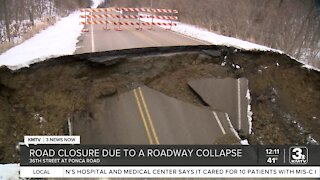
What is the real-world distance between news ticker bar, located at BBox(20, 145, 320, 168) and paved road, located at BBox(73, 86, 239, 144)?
141 cm

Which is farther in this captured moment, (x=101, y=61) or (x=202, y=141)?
(x=101, y=61)

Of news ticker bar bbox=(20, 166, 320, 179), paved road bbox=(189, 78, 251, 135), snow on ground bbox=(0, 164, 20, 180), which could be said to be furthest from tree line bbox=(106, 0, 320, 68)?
snow on ground bbox=(0, 164, 20, 180)

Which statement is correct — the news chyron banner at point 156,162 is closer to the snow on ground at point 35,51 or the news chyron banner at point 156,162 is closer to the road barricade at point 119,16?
the snow on ground at point 35,51

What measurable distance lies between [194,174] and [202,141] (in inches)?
103

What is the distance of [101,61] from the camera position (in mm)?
10867

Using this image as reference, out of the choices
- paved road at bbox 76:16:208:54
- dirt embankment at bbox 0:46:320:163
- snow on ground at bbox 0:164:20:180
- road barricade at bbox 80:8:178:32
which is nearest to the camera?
snow on ground at bbox 0:164:20:180

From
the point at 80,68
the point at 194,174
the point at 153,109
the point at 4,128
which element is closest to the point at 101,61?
the point at 80,68

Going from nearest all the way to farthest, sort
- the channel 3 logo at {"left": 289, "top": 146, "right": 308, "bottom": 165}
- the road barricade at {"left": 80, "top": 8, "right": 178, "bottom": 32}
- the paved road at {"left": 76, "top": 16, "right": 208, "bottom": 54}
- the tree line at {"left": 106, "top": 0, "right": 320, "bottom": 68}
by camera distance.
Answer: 1. the channel 3 logo at {"left": 289, "top": 146, "right": 308, "bottom": 165}
2. the paved road at {"left": 76, "top": 16, "right": 208, "bottom": 54}
3. the road barricade at {"left": 80, "top": 8, "right": 178, "bottom": 32}
4. the tree line at {"left": 106, "top": 0, "right": 320, "bottom": 68}

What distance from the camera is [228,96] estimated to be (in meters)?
11.2

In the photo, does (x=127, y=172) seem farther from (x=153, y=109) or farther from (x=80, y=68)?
(x=80, y=68)

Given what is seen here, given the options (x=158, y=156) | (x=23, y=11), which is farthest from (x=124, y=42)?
(x=23, y=11)

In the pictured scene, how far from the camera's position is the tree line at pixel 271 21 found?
90.0 ft

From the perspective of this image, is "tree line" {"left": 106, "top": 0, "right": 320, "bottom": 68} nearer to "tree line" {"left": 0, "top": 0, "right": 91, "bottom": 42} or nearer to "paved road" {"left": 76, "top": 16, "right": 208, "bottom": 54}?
"paved road" {"left": 76, "top": 16, "right": 208, "bottom": 54}

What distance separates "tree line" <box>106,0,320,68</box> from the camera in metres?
27.4
